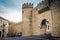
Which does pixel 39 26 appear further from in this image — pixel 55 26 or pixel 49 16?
pixel 55 26

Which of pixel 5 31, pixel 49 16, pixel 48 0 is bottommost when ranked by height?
pixel 5 31

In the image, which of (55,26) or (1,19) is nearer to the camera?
(55,26)

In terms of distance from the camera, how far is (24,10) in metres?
10.5

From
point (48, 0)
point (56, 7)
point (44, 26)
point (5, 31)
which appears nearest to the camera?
point (56, 7)

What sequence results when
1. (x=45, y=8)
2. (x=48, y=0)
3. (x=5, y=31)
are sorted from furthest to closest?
(x=5, y=31), (x=45, y=8), (x=48, y=0)

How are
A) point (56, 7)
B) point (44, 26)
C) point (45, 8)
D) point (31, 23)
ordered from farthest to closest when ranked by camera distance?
point (31, 23)
point (44, 26)
point (45, 8)
point (56, 7)

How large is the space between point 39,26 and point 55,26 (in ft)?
7.45

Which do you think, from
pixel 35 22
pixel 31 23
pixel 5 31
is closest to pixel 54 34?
pixel 35 22

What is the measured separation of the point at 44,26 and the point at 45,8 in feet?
4.19

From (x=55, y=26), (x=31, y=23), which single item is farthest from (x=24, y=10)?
(x=55, y=26)

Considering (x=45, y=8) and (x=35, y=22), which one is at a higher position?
(x=45, y=8)

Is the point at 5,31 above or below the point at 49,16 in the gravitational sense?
below

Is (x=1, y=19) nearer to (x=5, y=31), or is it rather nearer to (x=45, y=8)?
(x=5, y=31)

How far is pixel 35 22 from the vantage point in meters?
9.70
